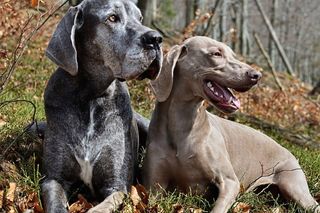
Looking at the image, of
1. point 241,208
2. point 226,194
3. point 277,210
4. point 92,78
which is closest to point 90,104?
point 92,78

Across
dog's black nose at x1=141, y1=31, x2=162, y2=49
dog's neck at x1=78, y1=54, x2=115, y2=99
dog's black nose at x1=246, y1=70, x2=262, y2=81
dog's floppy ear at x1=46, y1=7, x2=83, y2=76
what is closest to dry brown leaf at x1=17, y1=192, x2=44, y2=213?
dog's neck at x1=78, y1=54, x2=115, y2=99

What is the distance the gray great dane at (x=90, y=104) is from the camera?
4789 millimetres

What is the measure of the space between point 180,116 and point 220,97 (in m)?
0.48

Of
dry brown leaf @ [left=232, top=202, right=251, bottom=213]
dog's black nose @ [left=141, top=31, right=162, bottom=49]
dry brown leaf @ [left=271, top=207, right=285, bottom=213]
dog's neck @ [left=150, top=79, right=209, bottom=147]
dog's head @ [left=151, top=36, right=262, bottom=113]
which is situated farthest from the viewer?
dry brown leaf @ [left=271, top=207, right=285, bottom=213]

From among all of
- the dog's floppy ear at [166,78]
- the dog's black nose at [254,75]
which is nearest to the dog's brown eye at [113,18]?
the dog's floppy ear at [166,78]

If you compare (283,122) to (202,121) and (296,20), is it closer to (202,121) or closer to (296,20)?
(202,121)

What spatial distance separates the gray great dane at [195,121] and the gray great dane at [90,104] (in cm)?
39

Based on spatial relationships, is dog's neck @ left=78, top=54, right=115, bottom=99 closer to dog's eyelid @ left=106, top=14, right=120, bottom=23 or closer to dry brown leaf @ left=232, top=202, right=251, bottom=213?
dog's eyelid @ left=106, top=14, right=120, bottom=23

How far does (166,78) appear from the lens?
526 cm

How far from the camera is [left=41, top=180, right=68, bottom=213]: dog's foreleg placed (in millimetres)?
4638

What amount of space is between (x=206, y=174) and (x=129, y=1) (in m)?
1.57

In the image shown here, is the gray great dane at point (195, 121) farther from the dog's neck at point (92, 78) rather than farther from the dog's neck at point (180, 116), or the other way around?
the dog's neck at point (92, 78)

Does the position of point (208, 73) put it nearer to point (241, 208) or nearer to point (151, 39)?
point (151, 39)

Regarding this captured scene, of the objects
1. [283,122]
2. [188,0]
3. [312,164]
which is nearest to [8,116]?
[312,164]
